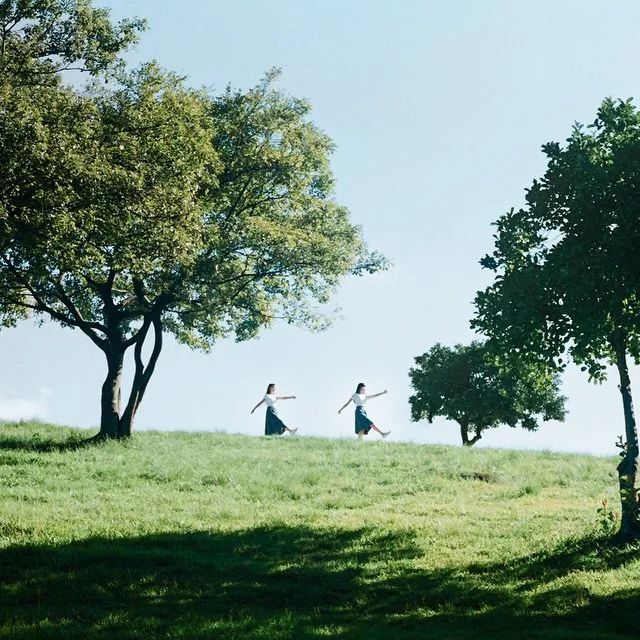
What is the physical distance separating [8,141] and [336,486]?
48.1 ft

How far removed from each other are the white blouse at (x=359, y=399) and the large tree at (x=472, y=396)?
585 inches

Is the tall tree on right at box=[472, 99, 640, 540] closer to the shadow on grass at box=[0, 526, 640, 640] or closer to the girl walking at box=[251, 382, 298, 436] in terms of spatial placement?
the shadow on grass at box=[0, 526, 640, 640]

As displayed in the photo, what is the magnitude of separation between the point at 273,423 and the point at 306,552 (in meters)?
23.1

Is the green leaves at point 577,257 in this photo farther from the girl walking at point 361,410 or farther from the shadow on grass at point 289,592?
the girl walking at point 361,410

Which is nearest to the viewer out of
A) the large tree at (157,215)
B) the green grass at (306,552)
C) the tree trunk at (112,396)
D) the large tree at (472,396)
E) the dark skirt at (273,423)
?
the green grass at (306,552)

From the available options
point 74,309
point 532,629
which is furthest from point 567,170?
point 74,309

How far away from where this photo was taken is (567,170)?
19484 millimetres

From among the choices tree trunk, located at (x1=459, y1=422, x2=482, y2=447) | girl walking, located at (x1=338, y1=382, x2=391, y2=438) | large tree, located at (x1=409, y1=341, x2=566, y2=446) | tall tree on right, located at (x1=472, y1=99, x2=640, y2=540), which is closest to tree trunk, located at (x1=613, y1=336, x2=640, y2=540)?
tall tree on right, located at (x1=472, y1=99, x2=640, y2=540)

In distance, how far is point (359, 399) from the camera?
130ft

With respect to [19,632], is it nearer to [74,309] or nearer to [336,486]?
[336,486]

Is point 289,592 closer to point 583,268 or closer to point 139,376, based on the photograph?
point 583,268

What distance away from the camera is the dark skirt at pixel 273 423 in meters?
40.3

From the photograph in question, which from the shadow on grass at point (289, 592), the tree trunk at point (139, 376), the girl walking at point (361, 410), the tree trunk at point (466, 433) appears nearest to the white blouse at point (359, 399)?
the girl walking at point (361, 410)

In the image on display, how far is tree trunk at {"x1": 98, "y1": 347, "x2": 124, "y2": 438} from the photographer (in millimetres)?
35000
